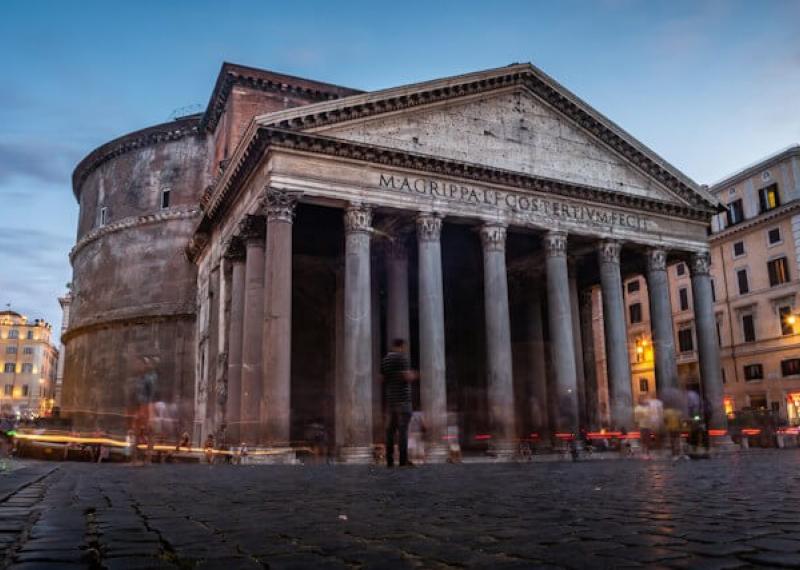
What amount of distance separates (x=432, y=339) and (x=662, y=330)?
1037cm

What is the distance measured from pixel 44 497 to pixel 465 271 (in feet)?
87.9

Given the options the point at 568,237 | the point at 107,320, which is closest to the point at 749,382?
the point at 568,237

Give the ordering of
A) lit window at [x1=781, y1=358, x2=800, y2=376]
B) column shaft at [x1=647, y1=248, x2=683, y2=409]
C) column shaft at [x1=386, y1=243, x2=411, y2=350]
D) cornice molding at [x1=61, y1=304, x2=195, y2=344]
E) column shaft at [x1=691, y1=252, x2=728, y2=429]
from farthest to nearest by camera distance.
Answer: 1. lit window at [x1=781, y1=358, x2=800, y2=376]
2. cornice molding at [x1=61, y1=304, x2=195, y2=344]
3. column shaft at [x1=691, y1=252, x2=728, y2=429]
4. column shaft at [x1=647, y1=248, x2=683, y2=409]
5. column shaft at [x1=386, y1=243, x2=411, y2=350]

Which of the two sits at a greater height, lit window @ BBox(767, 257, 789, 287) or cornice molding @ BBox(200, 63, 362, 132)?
cornice molding @ BBox(200, 63, 362, 132)

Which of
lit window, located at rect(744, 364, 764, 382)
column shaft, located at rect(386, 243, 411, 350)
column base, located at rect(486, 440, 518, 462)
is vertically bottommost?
column base, located at rect(486, 440, 518, 462)

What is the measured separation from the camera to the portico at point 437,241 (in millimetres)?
19891

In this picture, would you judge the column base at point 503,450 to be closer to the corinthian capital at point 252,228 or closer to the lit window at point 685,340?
the corinthian capital at point 252,228

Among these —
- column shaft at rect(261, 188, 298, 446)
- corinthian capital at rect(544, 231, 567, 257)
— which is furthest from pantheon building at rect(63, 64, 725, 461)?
corinthian capital at rect(544, 231, 567, 257)

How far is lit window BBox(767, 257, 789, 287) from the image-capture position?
3619cm

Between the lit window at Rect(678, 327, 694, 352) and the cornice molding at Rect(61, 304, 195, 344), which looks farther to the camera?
the lit window at Rect(678, 327, 694, 352)

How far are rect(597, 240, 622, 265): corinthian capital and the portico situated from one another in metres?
0.06

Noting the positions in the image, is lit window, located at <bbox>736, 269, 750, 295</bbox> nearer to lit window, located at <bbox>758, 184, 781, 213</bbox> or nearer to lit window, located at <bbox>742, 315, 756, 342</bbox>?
lit window, located at <bbox>742, 315, 756, 342</bbox>

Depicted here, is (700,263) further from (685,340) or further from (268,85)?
(268,85)

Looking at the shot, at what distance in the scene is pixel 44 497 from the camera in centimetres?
635
